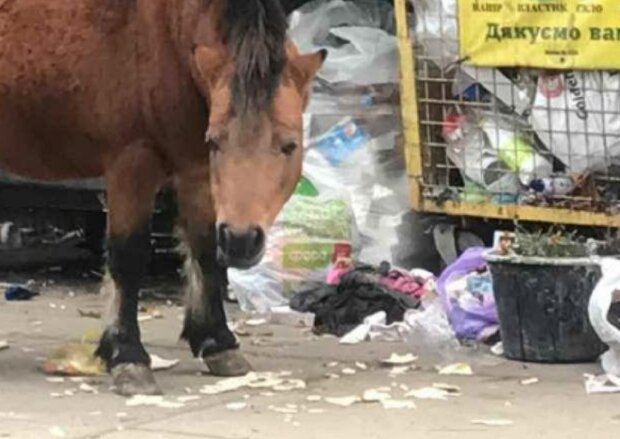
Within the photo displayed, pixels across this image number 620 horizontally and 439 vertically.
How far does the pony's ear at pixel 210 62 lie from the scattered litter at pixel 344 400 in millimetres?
1344

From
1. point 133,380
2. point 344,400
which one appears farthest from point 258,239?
point 133,380

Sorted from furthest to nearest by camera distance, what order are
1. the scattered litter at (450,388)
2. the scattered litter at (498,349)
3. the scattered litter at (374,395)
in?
the scattered litter at (498,349)
the scattered litter at (450,388)
the scattered litter at (374,395)

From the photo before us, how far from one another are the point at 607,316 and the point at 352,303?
1746mm

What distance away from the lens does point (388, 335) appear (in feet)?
26.7

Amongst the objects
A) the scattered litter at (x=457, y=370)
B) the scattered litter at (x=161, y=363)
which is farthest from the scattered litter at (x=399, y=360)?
the scattered litter at (x=161, y=363)

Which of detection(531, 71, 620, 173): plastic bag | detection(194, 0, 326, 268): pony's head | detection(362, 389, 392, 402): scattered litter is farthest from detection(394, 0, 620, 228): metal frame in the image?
detection(194, 0, 326, 268): pony's head

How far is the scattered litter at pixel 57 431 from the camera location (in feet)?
19.5

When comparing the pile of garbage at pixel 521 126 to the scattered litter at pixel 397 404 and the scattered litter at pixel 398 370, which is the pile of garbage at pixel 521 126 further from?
the scattered litter at pixel 397 404

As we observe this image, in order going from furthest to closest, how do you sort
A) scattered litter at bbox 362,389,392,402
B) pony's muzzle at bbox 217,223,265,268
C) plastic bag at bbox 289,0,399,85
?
plastic bag at bbox 289,0,399,85
scattered litter at bbox 362,389,392,402
pony's muzzle at bbox 217,223,265,268

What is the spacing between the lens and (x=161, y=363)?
7.43m

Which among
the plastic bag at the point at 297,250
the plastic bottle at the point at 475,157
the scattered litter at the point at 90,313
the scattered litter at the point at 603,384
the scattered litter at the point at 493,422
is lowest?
the scattered litter at the point at 493,422

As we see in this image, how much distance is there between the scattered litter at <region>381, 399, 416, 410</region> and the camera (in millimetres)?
6457

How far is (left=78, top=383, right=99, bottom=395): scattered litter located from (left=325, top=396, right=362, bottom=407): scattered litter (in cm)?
97

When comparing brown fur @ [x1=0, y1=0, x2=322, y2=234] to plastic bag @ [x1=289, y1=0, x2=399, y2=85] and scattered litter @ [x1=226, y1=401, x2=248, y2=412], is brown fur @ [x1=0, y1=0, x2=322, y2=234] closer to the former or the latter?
scattered litter @ [x1=226, y1=401, x2=248, y2=412]
